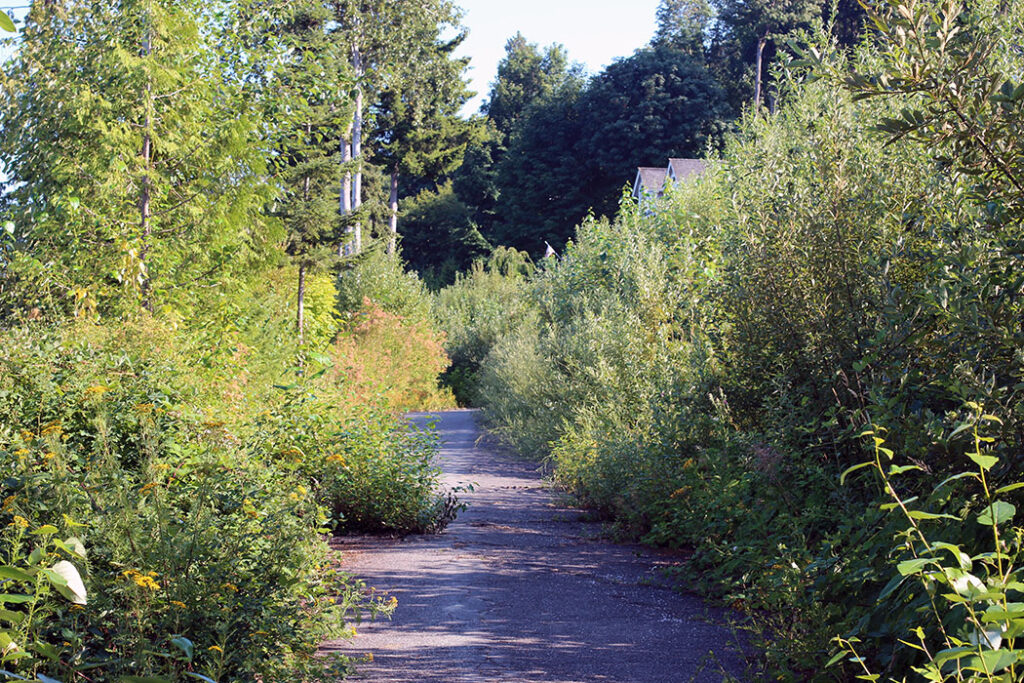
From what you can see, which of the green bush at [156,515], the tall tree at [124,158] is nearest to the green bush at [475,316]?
the tall tree at [124,158]

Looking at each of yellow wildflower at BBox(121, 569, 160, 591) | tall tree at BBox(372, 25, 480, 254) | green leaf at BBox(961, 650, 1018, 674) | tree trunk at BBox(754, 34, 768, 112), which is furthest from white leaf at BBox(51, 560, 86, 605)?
tree trunk at BBox(754, 34, 768, 112)

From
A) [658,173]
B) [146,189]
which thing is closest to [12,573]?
[146,189]

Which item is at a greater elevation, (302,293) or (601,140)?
(601,140)

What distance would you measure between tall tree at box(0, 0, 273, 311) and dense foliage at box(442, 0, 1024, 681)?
4.59 meters

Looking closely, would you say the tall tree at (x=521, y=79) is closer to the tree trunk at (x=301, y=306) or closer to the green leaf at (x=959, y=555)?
the tree trunk at (x=301, y=306)

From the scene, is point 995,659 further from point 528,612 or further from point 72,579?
point 528,612

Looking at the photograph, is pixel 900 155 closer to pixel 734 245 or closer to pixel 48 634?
pixel 734 245

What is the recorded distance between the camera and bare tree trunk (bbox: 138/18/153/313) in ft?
28.6

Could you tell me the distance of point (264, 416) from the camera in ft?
20.9

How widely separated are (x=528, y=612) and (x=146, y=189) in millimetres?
6091

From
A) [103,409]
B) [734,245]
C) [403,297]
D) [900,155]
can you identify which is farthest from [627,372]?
[403,297]

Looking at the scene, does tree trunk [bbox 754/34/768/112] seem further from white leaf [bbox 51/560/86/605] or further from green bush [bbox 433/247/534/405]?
white leaf [bbox 51/560/86/605]

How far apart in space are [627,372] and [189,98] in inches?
218

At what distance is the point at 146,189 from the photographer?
9102 millimetres
